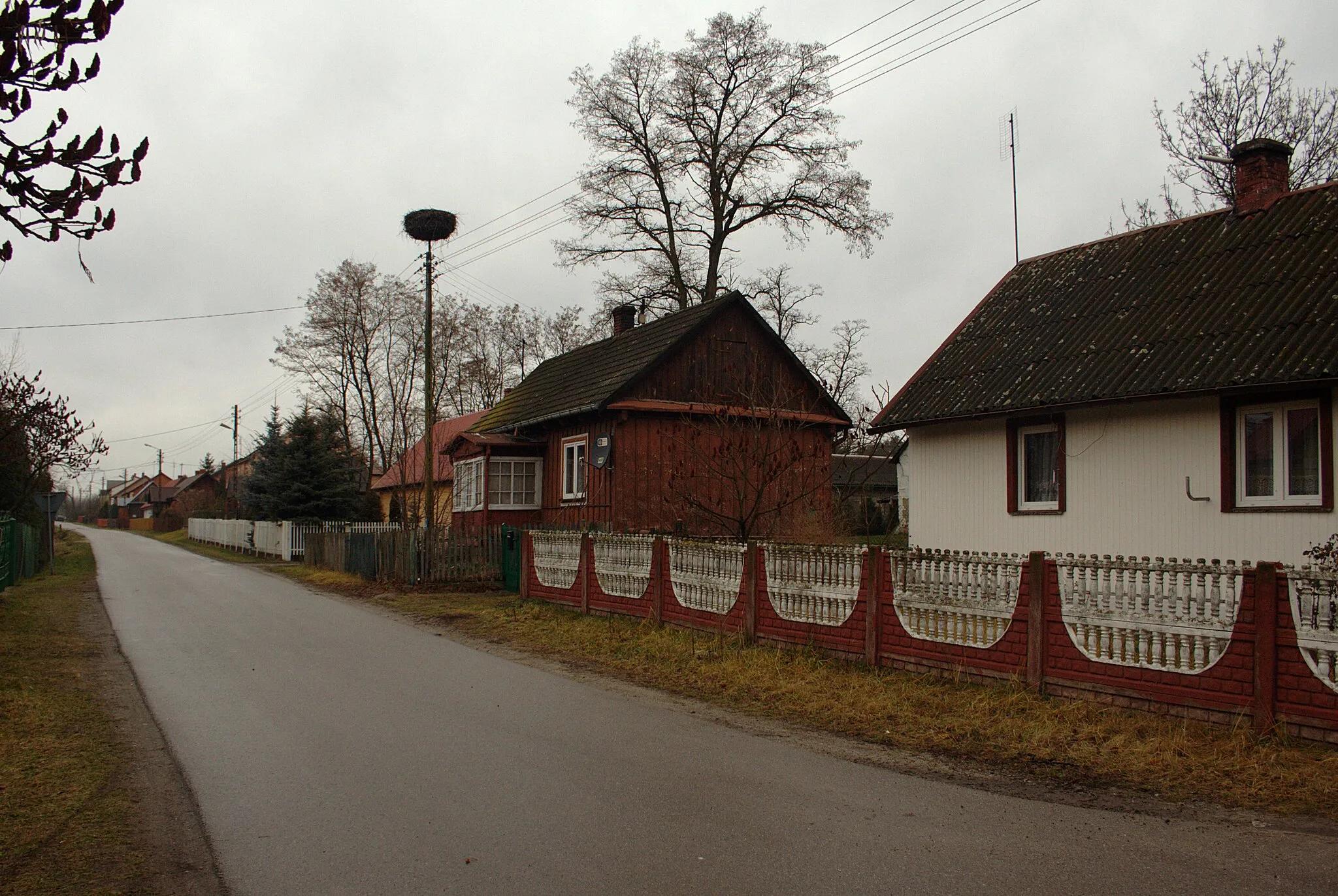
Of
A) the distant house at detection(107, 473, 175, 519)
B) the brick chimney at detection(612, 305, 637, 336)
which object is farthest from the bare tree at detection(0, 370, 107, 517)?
the distant house at detection(107, 473, 175, 519)

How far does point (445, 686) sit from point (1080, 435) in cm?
934

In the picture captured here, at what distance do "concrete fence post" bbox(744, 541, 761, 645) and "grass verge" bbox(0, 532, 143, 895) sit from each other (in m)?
6.53

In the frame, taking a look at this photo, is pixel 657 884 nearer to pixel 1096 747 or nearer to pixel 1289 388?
pixel 1096 747

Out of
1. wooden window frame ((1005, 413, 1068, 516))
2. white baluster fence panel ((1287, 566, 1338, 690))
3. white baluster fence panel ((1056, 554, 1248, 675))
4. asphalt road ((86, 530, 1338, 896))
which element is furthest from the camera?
wooden window frame ((1005, 413, 1068, 516))

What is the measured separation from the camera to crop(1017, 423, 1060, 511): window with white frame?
47.9 feet

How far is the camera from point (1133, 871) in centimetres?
485

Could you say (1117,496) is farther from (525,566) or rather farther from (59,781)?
(59,781)

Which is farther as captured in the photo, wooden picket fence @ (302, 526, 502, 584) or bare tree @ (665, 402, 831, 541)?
wooden picket fence @ (302, 526, 502, 584)

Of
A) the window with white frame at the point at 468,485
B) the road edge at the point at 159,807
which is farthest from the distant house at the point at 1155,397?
the window with white frame at the point at 468,485

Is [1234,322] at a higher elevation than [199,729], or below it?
higher

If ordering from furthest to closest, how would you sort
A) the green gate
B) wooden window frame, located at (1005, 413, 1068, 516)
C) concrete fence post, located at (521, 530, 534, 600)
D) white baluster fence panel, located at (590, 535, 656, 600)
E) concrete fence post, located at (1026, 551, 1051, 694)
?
1. the green gate
2. concrete fence post, located at (521, 530, 534, 600)
3. wooden window frame, located at (1005, 413, 1068, 516)
4. white baluster fence panel, located at (590, 535, 656, 600)
5. concrete fence post, located at (1026, 551, 1051, 694)

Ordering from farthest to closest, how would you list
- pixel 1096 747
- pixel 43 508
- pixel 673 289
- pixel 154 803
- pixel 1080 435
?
pixel 673 289 → pixel 43 508 → pixel 1080 435 → pixel 1096 747 → pixel 154 803

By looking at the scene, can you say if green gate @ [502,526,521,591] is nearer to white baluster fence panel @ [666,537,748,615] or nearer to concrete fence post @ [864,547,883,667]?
white baluster fence panel @ [666,537,748,615]

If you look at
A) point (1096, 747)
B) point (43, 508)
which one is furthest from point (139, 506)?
point (1096, 747)
